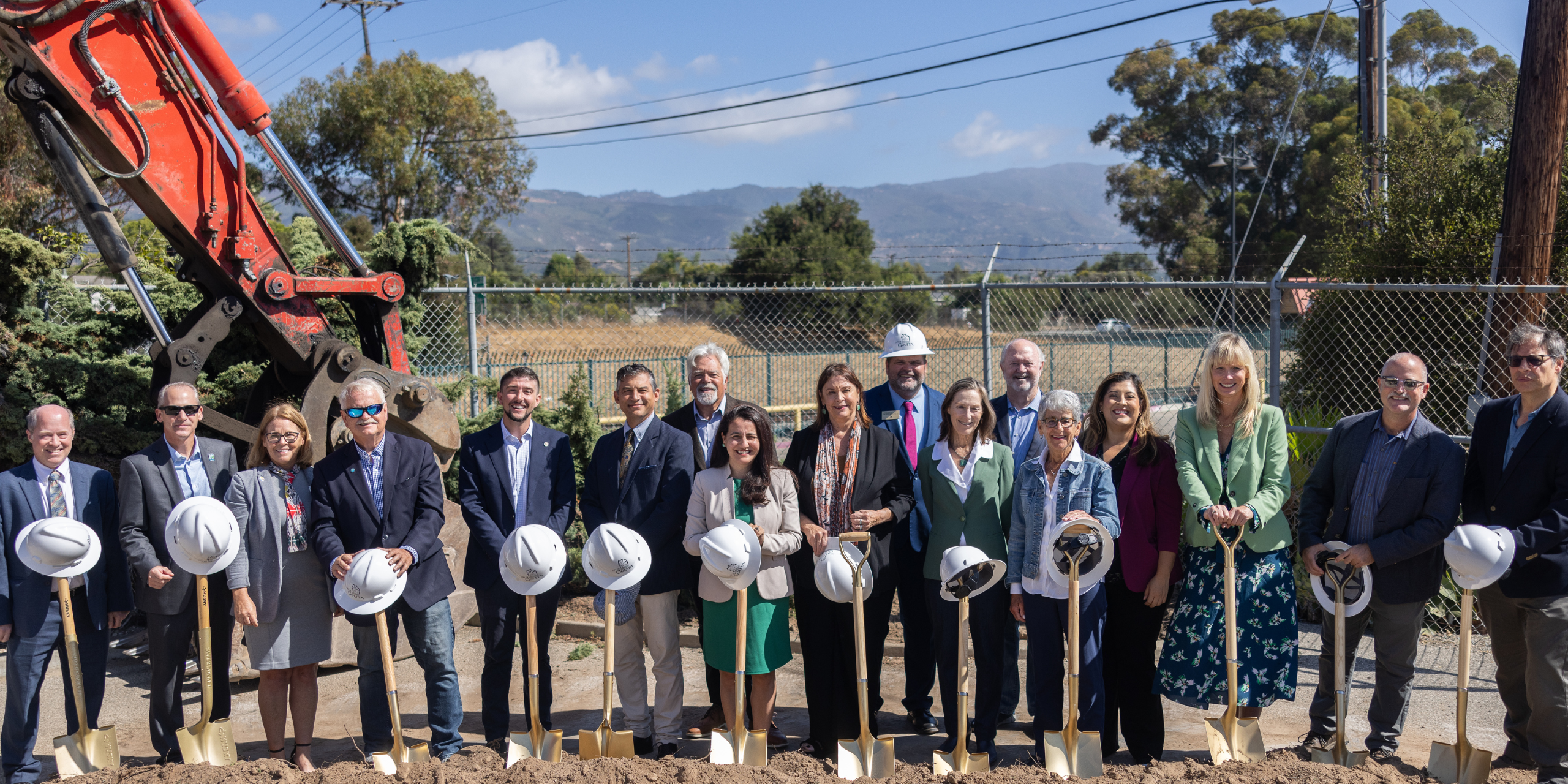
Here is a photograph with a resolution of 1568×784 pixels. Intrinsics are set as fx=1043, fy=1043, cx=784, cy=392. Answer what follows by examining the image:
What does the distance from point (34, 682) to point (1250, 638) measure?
5014 mm

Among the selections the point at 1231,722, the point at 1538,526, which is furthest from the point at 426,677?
the point at 1538,526

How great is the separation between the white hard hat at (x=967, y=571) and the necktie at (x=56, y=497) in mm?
3659

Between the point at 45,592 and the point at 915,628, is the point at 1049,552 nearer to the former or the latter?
the point at 915,628

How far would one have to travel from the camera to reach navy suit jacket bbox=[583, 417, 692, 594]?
459 cm

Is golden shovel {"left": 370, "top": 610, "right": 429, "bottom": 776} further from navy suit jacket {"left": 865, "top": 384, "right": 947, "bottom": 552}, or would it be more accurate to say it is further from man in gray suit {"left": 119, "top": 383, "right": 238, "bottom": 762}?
navy suit jacket {"left": 865, "top": 384, "right": 947, "bottom": 552}

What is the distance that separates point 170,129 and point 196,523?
3.02 m

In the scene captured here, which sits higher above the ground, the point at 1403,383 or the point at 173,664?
the point at 1403,383

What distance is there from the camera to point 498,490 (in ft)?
15.1

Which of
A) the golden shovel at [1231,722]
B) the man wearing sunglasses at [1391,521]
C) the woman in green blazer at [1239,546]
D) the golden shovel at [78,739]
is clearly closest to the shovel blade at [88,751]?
the golden shovel at [78,739]

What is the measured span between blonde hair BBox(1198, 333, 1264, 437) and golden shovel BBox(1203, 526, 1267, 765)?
432 millimetres

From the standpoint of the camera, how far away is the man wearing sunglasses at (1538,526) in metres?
3.92

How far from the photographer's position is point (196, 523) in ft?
13.1

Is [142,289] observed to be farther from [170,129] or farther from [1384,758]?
[1384,758]

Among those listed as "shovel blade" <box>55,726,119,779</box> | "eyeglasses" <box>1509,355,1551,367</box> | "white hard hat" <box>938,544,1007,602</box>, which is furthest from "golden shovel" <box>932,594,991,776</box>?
"shovel blade" <box>55,726,119,779</box>
